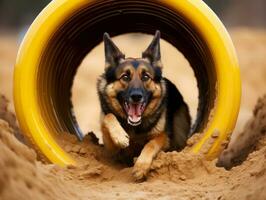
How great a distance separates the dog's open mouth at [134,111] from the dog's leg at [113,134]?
0.54 feet

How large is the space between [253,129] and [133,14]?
2.11m

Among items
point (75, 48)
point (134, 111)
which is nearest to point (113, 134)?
point (134, 111)

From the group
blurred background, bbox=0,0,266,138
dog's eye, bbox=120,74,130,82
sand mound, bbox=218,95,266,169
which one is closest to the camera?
dog's eye, bbox=120,74,130,82

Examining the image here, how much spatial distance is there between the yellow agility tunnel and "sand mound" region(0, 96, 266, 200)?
0.27m

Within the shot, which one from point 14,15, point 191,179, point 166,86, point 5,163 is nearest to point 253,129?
point 166,86

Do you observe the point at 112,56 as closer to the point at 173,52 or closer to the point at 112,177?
the point at 112,177

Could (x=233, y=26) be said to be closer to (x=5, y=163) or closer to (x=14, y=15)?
(x=14, y=15)

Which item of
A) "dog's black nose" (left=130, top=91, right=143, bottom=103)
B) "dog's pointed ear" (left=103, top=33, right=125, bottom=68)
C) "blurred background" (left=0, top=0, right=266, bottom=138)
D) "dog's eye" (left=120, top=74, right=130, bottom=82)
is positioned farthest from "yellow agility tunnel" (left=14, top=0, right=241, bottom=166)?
"blurred background" (left=0, top=0, right=266, bottom=138)

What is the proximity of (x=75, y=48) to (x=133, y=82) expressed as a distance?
1.63 meters

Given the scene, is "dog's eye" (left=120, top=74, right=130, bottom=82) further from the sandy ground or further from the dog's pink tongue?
the sandy ground

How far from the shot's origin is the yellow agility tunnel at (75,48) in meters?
6.83

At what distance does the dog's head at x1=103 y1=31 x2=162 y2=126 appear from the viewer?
697cm

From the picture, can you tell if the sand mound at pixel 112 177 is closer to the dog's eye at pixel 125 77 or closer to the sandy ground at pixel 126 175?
the sandy ground at pixel 126 175

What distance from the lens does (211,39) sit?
6.95m
